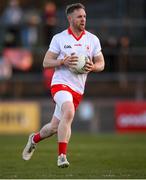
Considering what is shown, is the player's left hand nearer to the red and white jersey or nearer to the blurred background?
the red and white jersey

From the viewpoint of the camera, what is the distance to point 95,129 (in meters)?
25.6

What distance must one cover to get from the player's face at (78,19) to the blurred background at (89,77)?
13.4m

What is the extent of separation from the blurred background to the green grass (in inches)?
257

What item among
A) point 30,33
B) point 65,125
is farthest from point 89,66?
point 30,33

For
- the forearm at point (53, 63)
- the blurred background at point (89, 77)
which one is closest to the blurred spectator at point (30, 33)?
the blurred background at point (89, 77)

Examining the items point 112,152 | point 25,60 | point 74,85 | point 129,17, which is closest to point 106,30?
point 129,17

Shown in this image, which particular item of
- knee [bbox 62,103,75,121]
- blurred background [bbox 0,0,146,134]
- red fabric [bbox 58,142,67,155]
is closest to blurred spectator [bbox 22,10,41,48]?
blurred background [bbox 0,0,146,134]

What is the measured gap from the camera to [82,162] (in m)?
13.4

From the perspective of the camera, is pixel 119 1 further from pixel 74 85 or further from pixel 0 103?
pixel 74 85

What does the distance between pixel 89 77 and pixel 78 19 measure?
1393 centimetres

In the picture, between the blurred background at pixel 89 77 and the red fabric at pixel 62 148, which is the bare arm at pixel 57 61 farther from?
the blurred background at pixel 89 77

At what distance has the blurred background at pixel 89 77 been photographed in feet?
83.4

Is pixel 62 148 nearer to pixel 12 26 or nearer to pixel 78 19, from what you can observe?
pixel 78 19

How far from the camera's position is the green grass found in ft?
36.3
